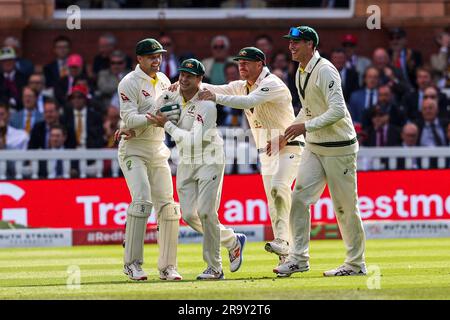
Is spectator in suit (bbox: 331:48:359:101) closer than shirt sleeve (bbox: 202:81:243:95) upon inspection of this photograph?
No

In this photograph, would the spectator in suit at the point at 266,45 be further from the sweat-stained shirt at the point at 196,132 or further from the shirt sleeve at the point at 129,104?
the sweat-stained shirt at the point at 196,132

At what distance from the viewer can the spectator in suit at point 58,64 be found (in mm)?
20859

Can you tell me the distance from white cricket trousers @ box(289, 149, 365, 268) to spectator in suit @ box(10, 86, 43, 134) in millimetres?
8656

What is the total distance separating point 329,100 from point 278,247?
168 centimetres

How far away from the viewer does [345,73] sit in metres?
20.8

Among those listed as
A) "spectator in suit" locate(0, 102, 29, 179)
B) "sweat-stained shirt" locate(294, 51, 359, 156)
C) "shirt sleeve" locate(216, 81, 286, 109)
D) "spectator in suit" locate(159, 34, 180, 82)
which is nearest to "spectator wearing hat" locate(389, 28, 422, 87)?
"spectator in suit" locate(159, 34, 180, 82)

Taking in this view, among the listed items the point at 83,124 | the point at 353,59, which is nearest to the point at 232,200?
the point at 83,124

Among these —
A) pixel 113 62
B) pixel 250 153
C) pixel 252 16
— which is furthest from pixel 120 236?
pixel 252 16

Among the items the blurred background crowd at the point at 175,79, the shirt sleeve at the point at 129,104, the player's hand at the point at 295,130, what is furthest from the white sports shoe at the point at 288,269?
the blurred background crowd at the point at 175,79

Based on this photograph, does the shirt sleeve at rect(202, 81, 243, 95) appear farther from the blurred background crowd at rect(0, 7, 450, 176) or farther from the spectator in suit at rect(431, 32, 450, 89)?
the spectator in suit at rect(431, 32, 450, 89)

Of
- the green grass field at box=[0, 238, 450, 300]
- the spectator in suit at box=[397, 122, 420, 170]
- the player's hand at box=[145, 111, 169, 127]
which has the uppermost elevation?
the player's hand at box=[145, 111, 169, 127]

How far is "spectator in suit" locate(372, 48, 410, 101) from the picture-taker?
68.1ft
